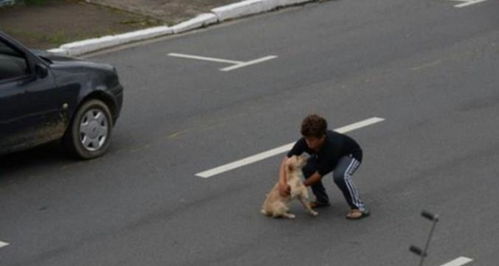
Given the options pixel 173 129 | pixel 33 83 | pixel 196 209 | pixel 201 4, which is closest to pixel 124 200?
pixel 196 209

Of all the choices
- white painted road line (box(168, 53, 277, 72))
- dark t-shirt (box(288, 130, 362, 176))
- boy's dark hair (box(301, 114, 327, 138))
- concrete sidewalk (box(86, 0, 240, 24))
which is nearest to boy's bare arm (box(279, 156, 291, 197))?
dark t-shirt (box(288, 130, 362, 176))

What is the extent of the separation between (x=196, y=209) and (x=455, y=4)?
1062 centimetres

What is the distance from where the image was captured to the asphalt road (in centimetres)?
1141

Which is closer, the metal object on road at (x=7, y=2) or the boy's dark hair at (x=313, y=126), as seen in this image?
the boy's dark hair at (x=313, y=126)

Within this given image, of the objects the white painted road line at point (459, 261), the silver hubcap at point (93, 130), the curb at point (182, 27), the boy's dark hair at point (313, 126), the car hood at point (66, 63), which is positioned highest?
the car hood at point (66, 63)

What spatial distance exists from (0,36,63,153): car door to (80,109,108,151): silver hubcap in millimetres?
393

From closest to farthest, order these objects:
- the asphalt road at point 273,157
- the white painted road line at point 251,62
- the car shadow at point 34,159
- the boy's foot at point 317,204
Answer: the asphalt road at point 273,157 < the boy's foot at point 317,204 < the car shadow at point 34,159 < the white painted road line at point 251,62

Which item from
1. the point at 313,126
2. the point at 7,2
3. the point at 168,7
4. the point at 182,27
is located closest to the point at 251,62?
the point at 182,27

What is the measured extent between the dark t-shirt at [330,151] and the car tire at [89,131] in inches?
117

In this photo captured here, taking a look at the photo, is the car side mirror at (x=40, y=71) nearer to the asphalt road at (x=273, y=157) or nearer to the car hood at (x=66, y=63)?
the car hood at (x=66, y=63)

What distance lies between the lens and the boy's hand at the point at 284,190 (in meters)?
11.8

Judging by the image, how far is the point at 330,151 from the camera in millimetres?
12023

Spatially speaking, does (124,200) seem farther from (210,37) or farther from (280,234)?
(210,37)

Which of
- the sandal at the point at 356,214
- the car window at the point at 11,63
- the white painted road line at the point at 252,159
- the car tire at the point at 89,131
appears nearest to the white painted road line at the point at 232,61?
the white painted road line at the point at 252,159
